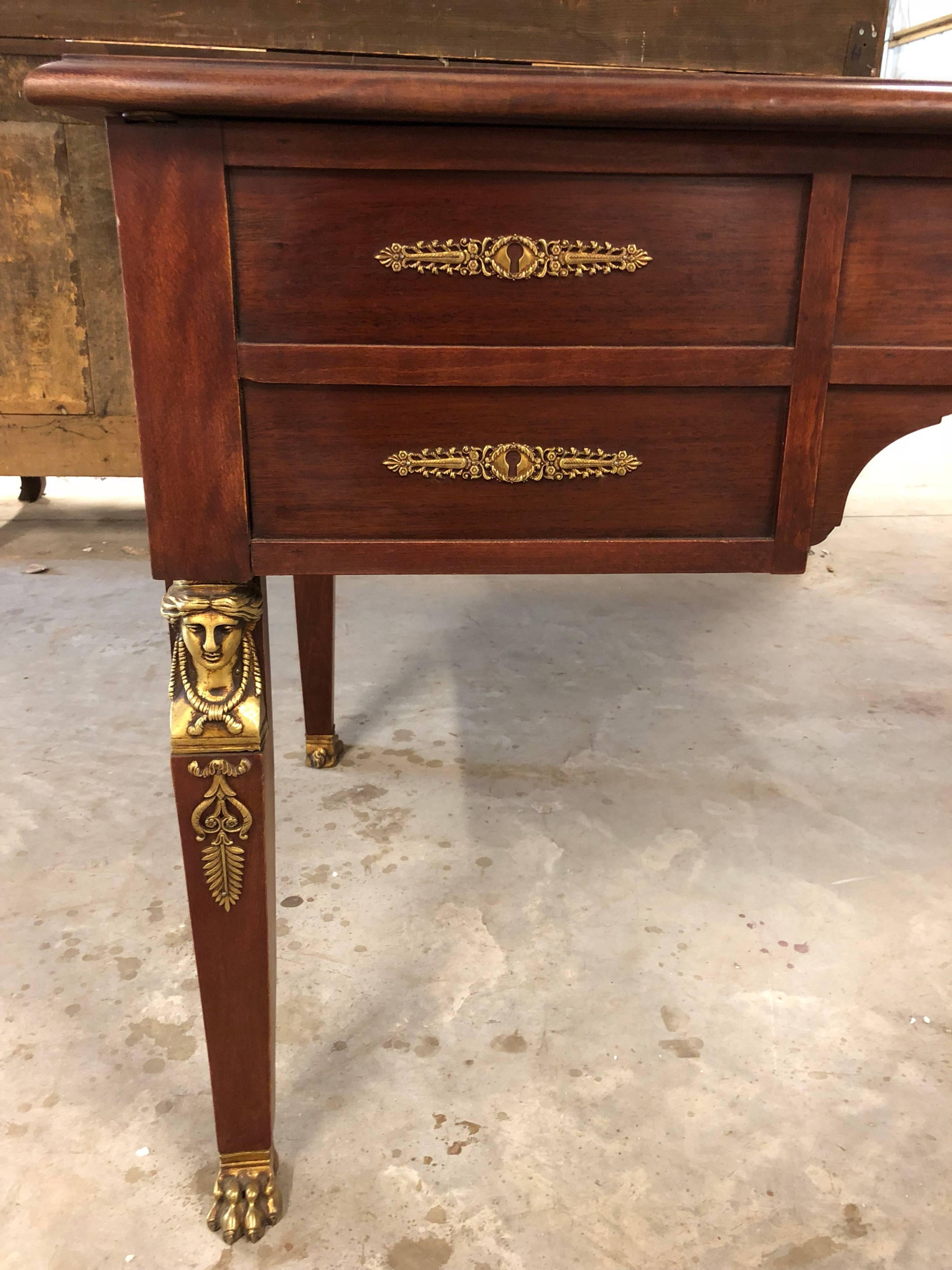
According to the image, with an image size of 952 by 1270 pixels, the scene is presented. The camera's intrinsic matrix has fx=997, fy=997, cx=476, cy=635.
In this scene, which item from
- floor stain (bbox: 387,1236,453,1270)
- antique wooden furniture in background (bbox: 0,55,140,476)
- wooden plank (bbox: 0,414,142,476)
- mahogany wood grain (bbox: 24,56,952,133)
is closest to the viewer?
mahogany wood grain (bbox: 24,56,952,133)

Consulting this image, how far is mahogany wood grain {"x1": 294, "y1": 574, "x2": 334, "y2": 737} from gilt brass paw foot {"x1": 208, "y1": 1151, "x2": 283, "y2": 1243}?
0.81 m

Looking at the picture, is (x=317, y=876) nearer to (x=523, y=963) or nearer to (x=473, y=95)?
(x=523, y=963)

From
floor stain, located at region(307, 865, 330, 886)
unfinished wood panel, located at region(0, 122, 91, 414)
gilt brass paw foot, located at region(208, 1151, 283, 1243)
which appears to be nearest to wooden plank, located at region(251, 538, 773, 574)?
gilt brass paw foot, located at region(208, 1151, 283, 1243)

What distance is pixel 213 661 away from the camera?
0.80 m

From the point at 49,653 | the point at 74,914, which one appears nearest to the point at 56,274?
the point at 49,653

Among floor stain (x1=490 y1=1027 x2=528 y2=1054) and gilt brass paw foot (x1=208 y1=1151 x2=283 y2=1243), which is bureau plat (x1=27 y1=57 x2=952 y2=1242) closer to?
gilt brass paw foot (x1=208 y1=1151 x2=283 y2=1243)

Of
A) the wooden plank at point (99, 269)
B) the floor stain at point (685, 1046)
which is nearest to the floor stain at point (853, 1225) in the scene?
the floor stain at point (685, 1046)

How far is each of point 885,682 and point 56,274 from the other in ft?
7.19

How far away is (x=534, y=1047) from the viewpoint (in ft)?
3.62

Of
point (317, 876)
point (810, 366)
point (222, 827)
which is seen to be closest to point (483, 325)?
point (810, 366)

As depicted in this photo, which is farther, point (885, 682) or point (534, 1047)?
point (885, 682)

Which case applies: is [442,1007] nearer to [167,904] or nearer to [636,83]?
[167,904]

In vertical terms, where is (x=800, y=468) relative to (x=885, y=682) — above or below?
above

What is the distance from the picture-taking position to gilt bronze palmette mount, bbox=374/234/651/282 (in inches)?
28.5
